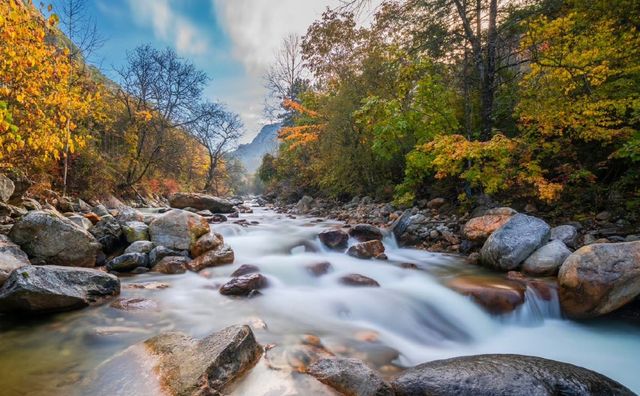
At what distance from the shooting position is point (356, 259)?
680 centimetres

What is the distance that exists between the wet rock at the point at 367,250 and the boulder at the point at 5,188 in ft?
22.2

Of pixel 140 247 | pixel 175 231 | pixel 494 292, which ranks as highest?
pixel 175 231

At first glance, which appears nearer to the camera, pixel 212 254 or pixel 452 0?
pixel 212 254

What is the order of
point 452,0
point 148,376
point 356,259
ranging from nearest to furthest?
point 148,376
point 356,259
point 452,0

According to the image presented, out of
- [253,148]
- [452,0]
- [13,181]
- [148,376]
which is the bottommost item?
[148,376]

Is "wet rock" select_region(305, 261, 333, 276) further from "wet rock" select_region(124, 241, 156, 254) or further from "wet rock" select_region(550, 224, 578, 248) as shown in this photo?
"wet rock" select_region(550, 224, 578, 248)

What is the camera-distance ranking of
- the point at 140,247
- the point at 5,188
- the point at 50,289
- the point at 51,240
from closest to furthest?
1. the point at 50,289
2. the point at 51,240
3. the point at 5,188
4. the point at 140,247

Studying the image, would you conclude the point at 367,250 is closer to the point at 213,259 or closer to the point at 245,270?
the point at 245,270

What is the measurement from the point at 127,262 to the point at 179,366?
150 inches

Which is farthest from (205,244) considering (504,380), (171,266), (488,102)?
(488,102)

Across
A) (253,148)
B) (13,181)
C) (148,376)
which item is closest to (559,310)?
(148,376)

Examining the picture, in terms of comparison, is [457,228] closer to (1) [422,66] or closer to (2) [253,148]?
(1) [422,66]

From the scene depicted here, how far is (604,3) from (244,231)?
991cm

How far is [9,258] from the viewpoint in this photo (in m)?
4.17
